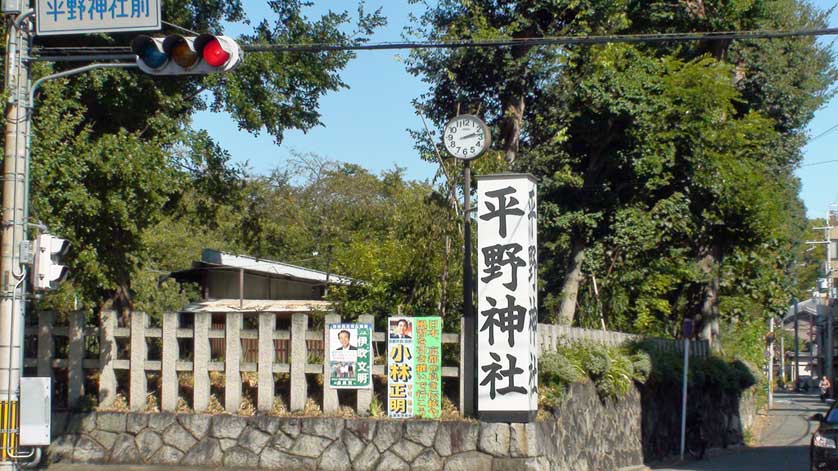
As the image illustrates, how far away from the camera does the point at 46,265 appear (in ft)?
36.1

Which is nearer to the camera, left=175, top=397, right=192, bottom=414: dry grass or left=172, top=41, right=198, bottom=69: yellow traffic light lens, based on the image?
left=172, top=41, right=198, bottom=69: yellow traffic light lens

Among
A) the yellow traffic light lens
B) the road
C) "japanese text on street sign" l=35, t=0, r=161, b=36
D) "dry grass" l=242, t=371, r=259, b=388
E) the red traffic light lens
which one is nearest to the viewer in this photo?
the red traffic light lens

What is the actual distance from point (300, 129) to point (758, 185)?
14.7 meters

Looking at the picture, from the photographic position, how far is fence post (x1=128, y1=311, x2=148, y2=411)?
15.4 metres

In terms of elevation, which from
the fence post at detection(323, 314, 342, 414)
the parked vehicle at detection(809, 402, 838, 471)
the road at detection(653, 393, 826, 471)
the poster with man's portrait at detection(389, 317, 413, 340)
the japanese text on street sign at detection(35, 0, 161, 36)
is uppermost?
the japanese text on street sign at detection(35, 0, 161, 36)

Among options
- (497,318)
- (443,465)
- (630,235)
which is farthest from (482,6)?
(443,465)

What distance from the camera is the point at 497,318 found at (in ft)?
47.0

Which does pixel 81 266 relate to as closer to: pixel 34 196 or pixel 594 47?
pixel 34 196

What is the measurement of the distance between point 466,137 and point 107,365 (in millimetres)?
6721

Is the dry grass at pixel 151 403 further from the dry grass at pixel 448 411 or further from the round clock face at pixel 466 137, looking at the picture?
the round clock face at pixel 466 137

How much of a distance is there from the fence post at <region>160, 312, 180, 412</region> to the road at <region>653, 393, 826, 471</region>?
35.8 feet

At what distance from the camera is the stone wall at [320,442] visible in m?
14.0

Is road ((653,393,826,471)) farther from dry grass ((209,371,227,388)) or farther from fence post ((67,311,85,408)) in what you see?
fence post ((67,311,85,408))

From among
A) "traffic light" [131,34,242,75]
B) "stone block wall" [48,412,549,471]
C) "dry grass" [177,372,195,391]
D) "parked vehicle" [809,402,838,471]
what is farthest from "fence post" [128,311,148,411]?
"parked vehicle" [809,402,838,471]
